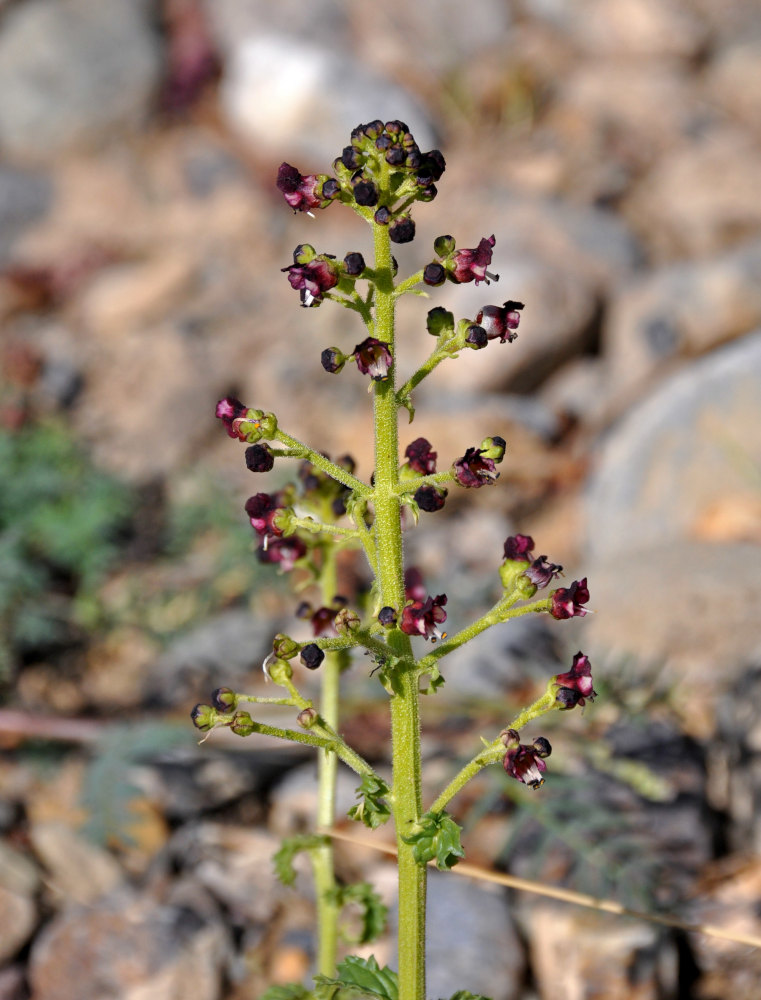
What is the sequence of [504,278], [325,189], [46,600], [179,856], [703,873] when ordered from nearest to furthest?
[325,189] < [703,873] < [179,856] < [46,600] < [504,278]

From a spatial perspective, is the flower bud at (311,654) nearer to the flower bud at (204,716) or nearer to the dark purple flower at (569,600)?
the flower bud at (204,716)

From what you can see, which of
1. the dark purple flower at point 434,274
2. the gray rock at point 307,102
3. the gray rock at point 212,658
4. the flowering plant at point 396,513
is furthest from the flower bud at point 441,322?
the gray rock at point 307,102

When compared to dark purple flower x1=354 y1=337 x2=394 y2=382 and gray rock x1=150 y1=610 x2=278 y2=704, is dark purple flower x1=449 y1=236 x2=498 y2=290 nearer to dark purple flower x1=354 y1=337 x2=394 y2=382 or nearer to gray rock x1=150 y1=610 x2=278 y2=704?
dark purple flower x1=354 y1=337 x2=394 y2=382

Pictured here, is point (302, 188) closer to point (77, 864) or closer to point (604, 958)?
point (604, 958)

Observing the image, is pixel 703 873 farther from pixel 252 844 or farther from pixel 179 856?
pixel 179 856

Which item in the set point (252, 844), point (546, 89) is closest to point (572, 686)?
point (252, 844)

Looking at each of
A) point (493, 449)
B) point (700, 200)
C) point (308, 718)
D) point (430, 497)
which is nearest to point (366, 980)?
point (308, 718)

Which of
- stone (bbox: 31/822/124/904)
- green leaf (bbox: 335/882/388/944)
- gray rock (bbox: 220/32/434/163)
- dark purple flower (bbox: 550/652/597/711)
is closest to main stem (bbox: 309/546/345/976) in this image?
green leaf (bbox: 335/882/388/944)
